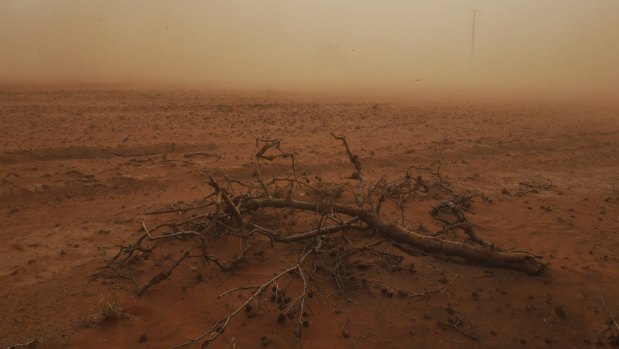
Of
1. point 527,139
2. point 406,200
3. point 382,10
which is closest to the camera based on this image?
point 406,200

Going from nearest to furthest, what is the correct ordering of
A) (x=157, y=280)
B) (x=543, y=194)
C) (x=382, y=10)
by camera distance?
(x=157, y=280) → (x=543, y=194) → (x=382, y=10)

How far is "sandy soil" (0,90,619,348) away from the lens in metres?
2.92

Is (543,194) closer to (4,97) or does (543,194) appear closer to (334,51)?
(4,97)

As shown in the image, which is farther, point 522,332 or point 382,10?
point 382,10

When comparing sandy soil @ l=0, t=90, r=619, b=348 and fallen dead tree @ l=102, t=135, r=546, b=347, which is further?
fallen dead tree @ l=102, t=135, r=546, b=347

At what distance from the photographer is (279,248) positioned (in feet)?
13.2

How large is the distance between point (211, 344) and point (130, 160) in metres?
4.78

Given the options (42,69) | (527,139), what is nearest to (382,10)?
(42,69)

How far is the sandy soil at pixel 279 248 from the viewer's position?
292 cm

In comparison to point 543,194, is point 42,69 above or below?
above

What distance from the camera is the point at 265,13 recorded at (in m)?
44.6

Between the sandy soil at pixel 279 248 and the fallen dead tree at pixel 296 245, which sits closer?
the sandy soil at pixel 279 248

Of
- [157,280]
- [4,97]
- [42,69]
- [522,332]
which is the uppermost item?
[42,69]

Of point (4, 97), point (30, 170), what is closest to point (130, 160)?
point (30, 170)
